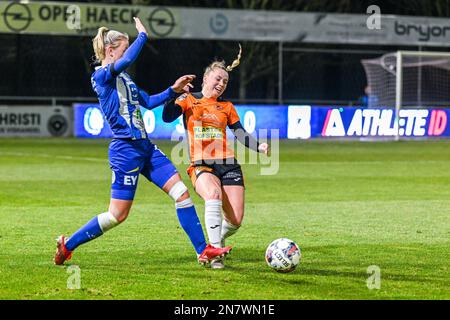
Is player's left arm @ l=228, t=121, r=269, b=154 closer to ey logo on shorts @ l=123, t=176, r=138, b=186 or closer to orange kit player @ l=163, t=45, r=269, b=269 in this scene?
orange kit player @ l=163, t=45, r=269, b=269

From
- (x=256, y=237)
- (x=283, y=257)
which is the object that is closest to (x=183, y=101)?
(x=283, y=257)

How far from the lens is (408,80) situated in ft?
123

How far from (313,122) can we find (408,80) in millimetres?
4984

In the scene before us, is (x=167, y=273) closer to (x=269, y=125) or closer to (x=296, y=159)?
(x=296, y=159)

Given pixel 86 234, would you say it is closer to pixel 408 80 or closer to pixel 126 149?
pixel 126 149

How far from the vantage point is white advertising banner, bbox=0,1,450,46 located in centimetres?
3434

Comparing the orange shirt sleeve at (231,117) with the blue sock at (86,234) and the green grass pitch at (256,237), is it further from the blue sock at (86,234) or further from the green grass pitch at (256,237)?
the blue sock at (86,234)

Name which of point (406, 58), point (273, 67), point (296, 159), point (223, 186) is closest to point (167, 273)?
point (223, 186)

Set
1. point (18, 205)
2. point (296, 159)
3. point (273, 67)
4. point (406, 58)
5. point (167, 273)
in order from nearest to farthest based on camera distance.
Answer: point (167, 273), point (18, 205), point (296, 159), point (406, 58), point (273, 67)

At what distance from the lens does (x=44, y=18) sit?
113ft

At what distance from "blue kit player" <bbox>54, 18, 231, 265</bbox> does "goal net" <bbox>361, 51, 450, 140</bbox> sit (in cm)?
2629
